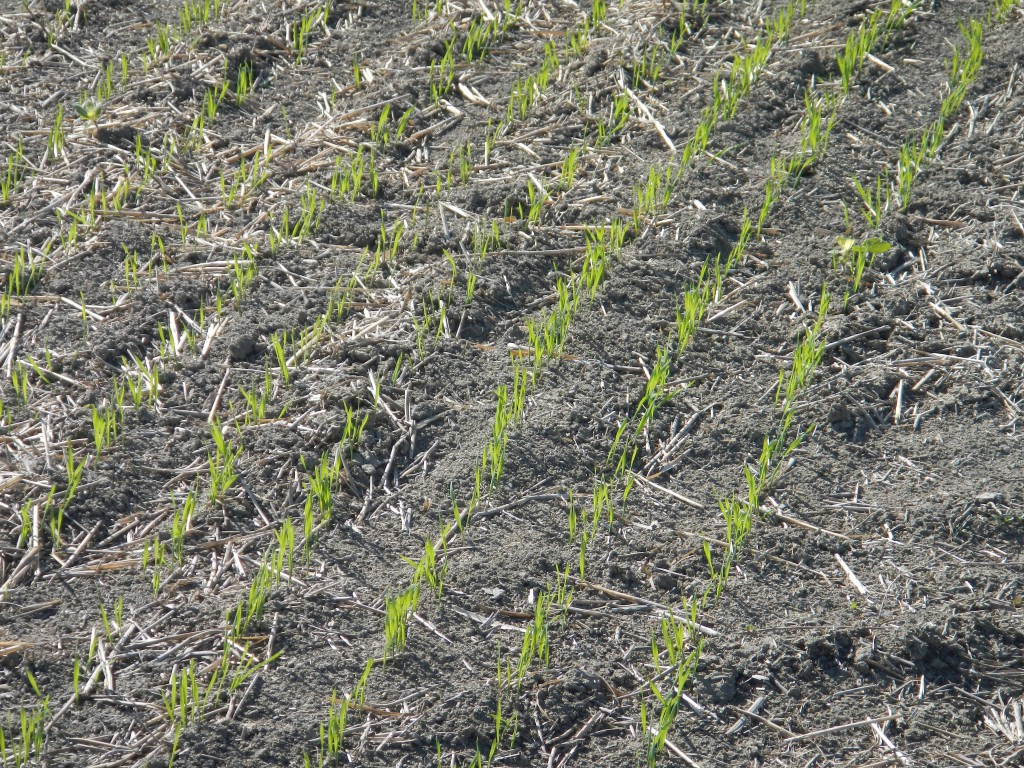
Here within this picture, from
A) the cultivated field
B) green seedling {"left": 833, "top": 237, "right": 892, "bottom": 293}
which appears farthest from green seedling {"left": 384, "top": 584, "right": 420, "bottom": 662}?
green seedling {"left": 833, "top": 237, "right": 892, "bottom": 293}

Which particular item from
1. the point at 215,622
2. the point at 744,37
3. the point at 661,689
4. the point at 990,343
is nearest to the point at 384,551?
the point at 215,622

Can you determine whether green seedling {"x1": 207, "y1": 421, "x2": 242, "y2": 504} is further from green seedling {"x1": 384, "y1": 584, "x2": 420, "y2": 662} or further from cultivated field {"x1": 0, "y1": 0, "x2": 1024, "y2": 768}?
green seedling {"x1": 384, "y1": 584, "x2": 420, "y2": 662}

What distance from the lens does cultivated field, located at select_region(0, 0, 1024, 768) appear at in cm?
213

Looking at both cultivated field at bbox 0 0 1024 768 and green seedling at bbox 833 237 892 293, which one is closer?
cultivated field at bbox 0 0 1024 768

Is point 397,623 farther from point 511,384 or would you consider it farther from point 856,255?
point 856,255

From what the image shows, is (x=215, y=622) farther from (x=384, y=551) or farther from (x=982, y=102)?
(x=982, y=102)

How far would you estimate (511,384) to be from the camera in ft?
9.34

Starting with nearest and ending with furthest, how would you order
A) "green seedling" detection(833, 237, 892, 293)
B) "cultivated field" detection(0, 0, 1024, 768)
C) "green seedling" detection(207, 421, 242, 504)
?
"cultivated field" detection(0, 0, 1024, 768), "green seedling" detection(207, 421, 242, 504), "green seedling" detection(833, 237, 892, 293)

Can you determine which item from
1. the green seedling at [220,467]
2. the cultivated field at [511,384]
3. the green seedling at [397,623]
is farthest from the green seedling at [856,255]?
the green seedling at [220,467]

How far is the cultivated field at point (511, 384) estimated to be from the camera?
2.13 meters

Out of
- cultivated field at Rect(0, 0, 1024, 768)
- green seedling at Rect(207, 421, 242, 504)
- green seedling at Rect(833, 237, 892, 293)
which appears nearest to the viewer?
cultivated field at Rect(0, 0, 1024, 768)

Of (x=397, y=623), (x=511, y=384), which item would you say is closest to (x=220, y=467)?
(x=397, y=623)

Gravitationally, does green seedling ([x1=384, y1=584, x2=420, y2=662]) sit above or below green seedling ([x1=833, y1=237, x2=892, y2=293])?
below

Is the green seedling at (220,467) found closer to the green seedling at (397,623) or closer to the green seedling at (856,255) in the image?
the green seedling at (397,623)
